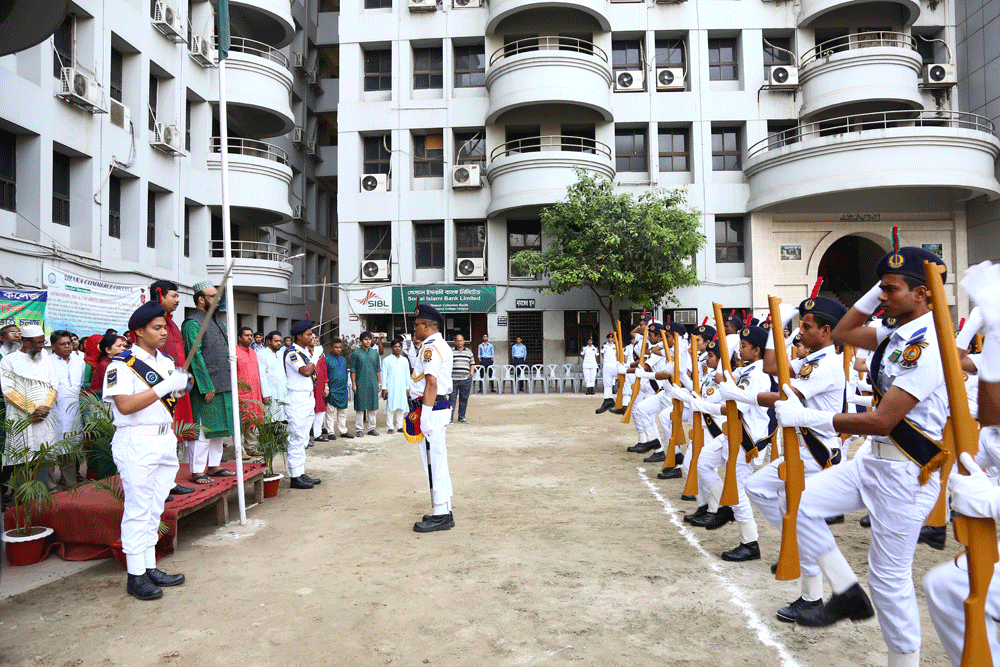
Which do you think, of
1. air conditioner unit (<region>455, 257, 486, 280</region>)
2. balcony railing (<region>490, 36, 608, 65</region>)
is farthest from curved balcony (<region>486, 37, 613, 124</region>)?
air conditioner unit (<region>455, 257, 486, 280</region>)

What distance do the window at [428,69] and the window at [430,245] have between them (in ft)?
17.8

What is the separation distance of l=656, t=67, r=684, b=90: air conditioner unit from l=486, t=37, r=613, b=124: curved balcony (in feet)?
6.70

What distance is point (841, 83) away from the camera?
67.6 feet

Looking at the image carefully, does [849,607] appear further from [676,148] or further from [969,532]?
[676,148]

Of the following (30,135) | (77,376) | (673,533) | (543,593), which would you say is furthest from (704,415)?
(30,135)

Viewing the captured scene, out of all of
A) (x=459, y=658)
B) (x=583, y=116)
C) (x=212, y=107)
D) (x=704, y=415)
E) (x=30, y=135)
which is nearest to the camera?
(x=459, y=658)

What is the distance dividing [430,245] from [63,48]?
12498 millimetres

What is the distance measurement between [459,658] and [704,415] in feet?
11.8

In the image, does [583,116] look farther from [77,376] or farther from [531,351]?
[77,376]

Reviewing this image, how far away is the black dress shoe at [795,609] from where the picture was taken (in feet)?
11.8

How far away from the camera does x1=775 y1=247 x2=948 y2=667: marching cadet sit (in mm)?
2861

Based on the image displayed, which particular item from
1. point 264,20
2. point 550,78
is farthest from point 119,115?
point 550,78

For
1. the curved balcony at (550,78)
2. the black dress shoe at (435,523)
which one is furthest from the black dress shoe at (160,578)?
the curved balcony at (550,78)

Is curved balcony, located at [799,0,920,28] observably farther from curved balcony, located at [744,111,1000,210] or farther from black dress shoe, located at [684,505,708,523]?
black dress shoe, located at [684,505,708,523]
